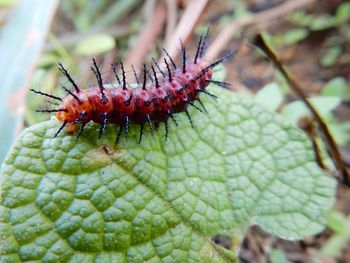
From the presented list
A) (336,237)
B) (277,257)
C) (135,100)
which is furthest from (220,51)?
(135,100)

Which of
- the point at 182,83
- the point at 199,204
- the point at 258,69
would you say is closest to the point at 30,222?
the point at 199,204

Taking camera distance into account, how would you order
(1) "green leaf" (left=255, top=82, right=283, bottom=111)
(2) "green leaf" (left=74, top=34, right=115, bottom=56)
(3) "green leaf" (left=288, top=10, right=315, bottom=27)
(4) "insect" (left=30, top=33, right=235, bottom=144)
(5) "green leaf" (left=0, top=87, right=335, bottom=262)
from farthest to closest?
(3) "green leaf" (left=288, top=10, right=315, bottom=27), (2) "green leaf" (left=74, top=34, right=115, bottom=56), (1) "green leaf" (left=255, top=82, right=283, bottom=111), (4) "insect" (left=30, top=33, right=235, bottom=144), (5) "green leaf" (left=0, top=87, right=335, bottom=262)

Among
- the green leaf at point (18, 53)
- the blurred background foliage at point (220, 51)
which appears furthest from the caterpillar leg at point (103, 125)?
the green leaf at point (18, 53)

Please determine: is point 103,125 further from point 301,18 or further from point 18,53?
point 301,18

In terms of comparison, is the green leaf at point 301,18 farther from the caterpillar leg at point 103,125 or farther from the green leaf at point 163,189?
the caterpillar leg at point 103,125

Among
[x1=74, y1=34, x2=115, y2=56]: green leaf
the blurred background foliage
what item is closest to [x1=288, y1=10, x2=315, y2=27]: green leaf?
the blurred background foliage

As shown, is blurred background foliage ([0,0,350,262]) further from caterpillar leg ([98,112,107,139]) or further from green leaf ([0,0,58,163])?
caterpillar leg ([98,112,107,139])
